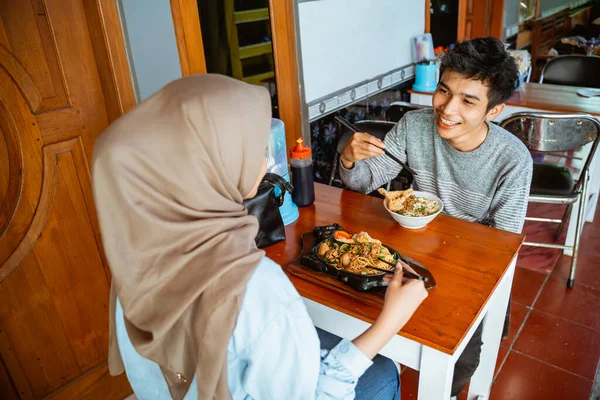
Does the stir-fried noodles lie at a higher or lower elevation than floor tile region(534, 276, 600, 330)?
higher

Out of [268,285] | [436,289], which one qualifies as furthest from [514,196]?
[268,285]

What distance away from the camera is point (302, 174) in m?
1.58

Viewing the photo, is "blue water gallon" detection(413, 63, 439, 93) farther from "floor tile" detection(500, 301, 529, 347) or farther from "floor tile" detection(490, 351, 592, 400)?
"floor tile" detection(490, 351, 592, 400)

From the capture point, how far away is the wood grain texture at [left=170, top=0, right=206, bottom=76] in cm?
172

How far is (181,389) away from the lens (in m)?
0.91

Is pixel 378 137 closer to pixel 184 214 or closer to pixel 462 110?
pixel 462 110

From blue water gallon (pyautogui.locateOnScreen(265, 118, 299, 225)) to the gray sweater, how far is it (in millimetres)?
279

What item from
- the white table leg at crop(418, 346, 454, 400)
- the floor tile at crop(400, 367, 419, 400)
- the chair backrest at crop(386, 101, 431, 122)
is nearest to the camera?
the white table leg at crop(418, 346, 454, 400)

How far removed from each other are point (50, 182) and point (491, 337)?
1.59m

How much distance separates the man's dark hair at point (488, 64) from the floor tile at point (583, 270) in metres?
1.39

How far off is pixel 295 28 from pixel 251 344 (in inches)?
71.6

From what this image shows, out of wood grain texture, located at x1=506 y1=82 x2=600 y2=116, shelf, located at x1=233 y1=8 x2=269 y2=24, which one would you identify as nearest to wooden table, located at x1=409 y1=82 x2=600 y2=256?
wood grain texture, located at x1=506 y1=82 x2=600 y2=116

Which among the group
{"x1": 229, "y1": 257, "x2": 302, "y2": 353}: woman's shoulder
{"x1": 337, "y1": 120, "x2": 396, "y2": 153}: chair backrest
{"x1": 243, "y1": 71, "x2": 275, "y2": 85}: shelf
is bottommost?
{"x1": 337, "y1": 120, "x2": 396, "y2": 153}: chair backrest

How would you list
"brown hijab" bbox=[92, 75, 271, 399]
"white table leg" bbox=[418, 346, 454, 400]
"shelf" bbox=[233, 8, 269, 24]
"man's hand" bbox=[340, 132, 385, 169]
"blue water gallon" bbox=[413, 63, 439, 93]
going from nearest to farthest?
1. "brown hijab" bbox=[92, 75, 271, 399]
2. "white table leg" bbox=[418, 346, 454, 400]
3. "man's hand" bbox=[340, 132, 385, 169]
4. "shelf" bbox=[233, 8, 269, 24]
5. "blue water gallon" bbox=[413, 63, 439, 93]
